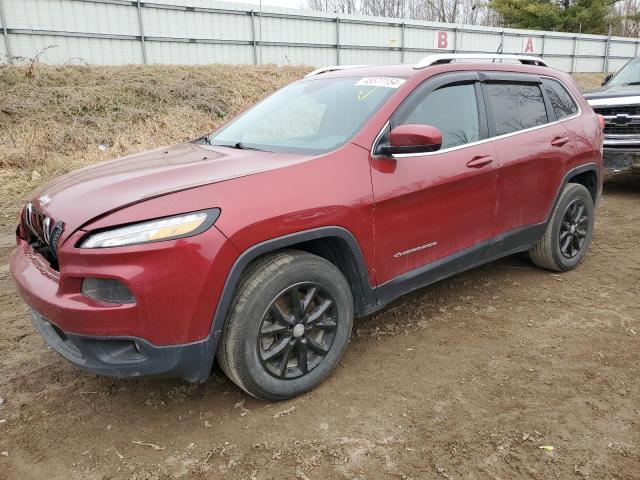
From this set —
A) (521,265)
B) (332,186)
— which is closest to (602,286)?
(521,265)

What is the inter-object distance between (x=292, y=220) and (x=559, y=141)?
2633 millimetres

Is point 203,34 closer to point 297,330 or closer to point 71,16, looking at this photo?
point 71,16

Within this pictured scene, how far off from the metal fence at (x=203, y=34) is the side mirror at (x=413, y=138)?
11.8 metres

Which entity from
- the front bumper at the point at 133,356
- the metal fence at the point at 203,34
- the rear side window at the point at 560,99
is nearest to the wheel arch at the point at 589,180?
the rear side window at the point at 560,99

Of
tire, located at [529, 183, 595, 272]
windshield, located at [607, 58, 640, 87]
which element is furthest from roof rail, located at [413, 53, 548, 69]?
windshield, located at [607, 58, 640, 87]

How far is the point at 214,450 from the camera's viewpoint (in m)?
2.40

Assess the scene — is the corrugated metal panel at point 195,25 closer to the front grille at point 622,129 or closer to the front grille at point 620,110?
the front grille at point 620,110

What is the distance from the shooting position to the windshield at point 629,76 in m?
8.19

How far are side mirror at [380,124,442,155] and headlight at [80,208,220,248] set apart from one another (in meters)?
1.18

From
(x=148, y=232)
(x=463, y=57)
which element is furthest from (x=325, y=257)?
(x=463, y=57)

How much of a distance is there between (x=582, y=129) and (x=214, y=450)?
3826mm

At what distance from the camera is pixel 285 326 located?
2621 mm

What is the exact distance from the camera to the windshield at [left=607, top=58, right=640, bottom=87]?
26.9ft

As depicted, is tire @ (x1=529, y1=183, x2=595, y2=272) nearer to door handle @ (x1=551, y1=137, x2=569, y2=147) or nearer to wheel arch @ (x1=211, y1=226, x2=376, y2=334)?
door handle @ (x1=551, y1=137, x2=569, y2=147)
